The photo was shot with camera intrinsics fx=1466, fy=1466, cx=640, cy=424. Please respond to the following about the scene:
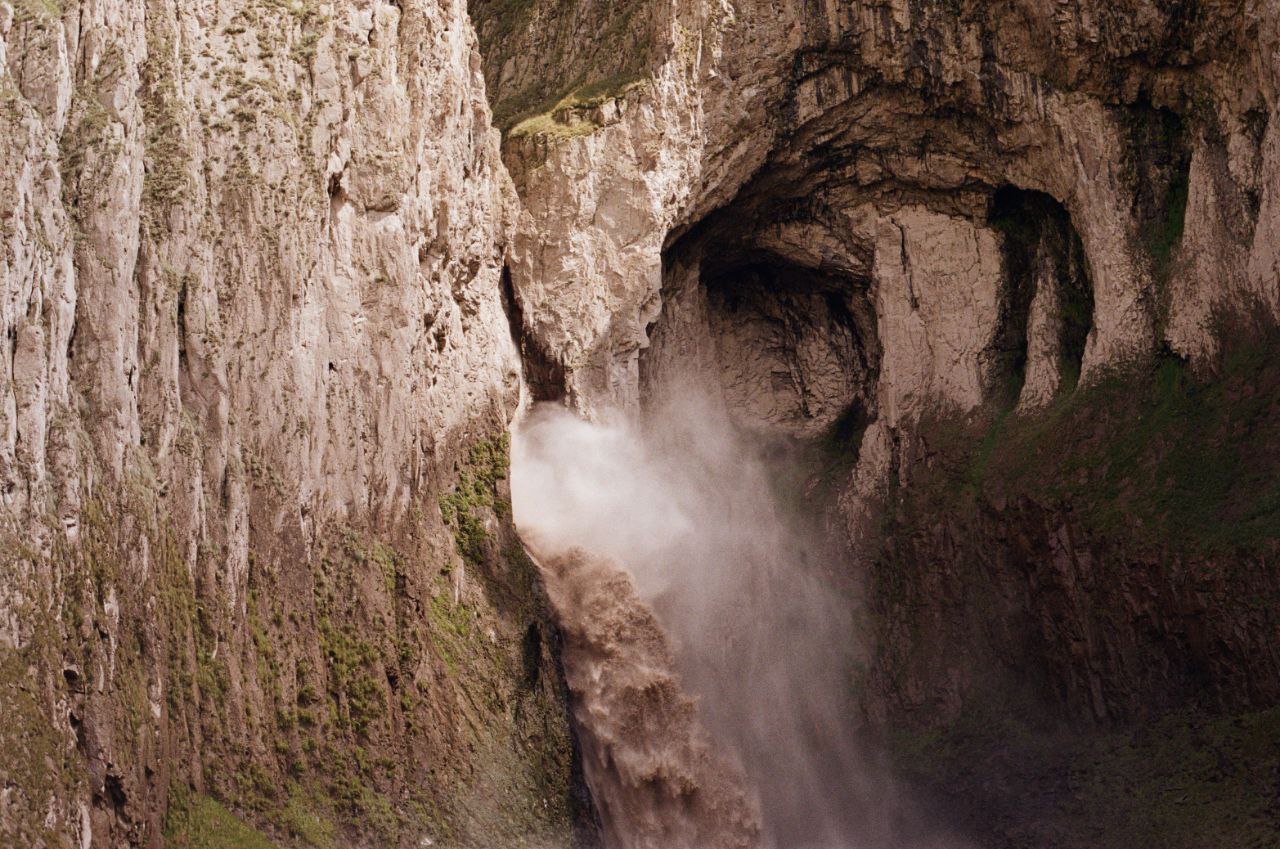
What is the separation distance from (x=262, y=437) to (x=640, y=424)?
1236 cm

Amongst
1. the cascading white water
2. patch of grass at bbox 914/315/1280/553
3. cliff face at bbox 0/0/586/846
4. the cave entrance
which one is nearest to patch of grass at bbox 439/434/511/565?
cliff face at bbox 0/0/586/846

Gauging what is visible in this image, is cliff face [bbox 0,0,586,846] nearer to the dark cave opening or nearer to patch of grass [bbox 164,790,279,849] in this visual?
patch of grass [bbox 164,790,279,849]

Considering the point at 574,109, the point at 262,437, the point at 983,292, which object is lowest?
the point at 262,437

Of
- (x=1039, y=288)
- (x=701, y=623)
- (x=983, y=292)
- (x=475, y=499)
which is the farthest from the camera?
(x=983, y=292)

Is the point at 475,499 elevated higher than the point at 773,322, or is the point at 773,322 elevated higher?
the point at 773,322

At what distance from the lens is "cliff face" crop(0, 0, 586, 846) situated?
19.8 meters

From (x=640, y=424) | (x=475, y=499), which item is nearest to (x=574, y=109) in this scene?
(x=640, y=424)

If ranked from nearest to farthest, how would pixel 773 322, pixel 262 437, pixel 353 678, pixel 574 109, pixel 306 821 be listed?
1. pixel 306 821
2. pixel 262 437
3. pixel 353 678
4. pixel 574 109
5. pixel 773 322

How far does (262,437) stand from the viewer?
24172 millimetres

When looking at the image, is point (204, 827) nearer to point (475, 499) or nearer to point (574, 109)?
point (475, 499)

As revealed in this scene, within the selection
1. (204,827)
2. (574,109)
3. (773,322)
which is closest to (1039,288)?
(773,322)

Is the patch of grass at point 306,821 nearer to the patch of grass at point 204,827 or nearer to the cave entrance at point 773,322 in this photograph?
the patch of grass at point 204,827

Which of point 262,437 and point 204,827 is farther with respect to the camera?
point 262,437

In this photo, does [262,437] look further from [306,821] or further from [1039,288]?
[1039,288]
